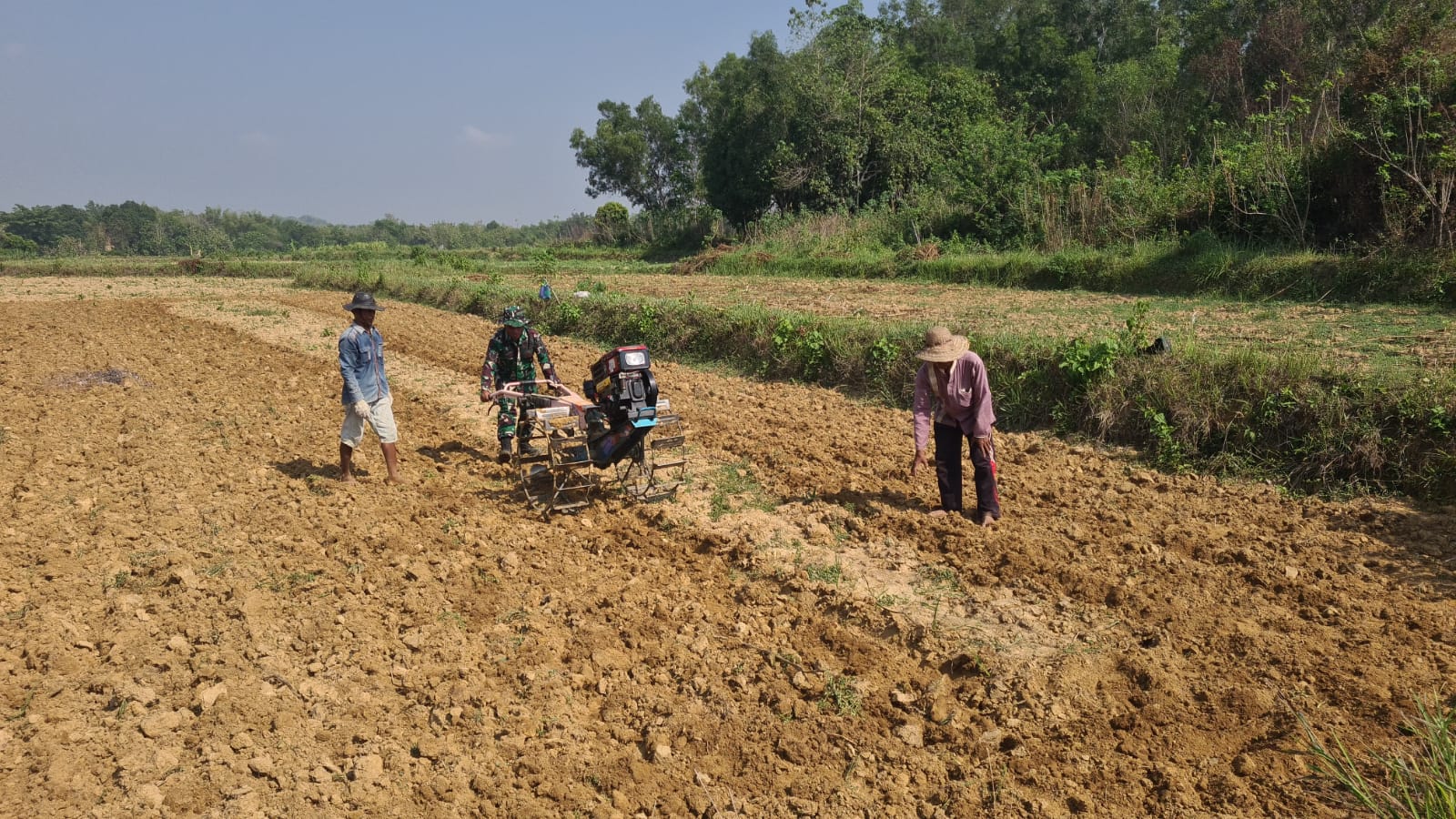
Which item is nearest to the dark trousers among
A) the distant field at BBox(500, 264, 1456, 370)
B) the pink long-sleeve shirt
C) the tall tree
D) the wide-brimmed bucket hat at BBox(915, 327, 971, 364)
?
the pink long-sleeve shirt

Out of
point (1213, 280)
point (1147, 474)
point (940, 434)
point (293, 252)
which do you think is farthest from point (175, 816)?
point (293, 252)

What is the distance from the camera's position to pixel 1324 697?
411cm

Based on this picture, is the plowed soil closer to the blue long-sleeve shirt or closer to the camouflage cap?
the blue long-sleeve shirt

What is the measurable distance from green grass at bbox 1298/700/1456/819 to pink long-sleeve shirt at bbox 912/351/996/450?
2697 millimetres

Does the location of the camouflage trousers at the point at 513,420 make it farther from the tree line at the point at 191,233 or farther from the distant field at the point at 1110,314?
the tree line at the point at 191,233

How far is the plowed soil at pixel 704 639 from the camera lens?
3785 millimetres

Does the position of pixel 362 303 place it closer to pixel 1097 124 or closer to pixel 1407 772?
pixel 1407 772

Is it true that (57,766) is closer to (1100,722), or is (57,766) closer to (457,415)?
(1100,722)

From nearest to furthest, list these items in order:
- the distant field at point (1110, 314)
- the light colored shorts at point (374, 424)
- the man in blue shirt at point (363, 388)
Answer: the man in blue shirt at point (363, 388) < the light colored shorts at point (374, 424) < the distant field at point (1110, 314)

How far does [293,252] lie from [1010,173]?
42076 mm

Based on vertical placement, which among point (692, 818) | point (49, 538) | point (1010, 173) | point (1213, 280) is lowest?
point (692, 818)

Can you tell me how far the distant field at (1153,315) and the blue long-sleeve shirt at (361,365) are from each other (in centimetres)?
644

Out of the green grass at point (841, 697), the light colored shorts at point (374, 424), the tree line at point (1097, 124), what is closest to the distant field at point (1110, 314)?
the tree line at point (1097, 124)

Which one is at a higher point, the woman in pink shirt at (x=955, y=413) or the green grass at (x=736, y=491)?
the woman in pink shirt at (x=955, y=413)
